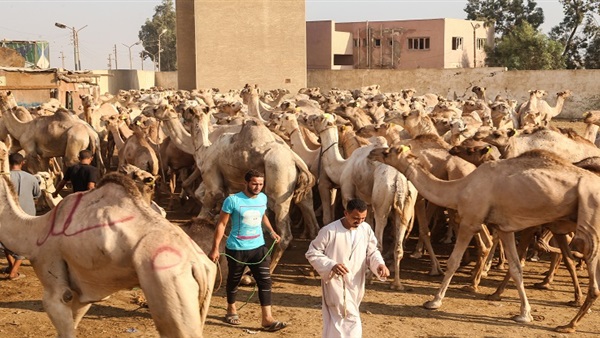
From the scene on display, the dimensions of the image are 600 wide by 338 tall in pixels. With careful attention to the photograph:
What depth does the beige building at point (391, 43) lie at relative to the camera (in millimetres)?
56569

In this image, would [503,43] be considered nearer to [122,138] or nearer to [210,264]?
[122,138]

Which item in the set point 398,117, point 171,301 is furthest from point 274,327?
point 398,117

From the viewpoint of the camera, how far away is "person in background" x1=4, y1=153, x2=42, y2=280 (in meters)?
10.0

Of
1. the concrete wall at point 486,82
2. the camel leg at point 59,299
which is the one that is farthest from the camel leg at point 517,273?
the concrete wall at point 486,82

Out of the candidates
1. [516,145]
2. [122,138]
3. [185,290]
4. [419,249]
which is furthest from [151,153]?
[185,290]

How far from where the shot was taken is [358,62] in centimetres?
5894

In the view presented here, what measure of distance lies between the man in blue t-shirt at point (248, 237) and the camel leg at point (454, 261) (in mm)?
1947

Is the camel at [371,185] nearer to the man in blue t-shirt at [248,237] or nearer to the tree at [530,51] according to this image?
the man in blue t-shirt at [248,237]

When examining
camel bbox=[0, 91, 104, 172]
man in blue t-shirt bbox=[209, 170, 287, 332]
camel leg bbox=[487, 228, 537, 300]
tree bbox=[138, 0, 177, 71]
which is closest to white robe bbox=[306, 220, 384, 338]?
man in blue t-shirt bbox=[209, 170, 287, 332]

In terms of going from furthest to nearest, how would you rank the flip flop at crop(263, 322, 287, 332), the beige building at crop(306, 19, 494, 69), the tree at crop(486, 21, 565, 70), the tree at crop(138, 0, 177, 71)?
the tree at crop(138, 0, 177, 71), the beige building at crop(306, 19, 494, 69), the tree at crop(486, 21, 565, 70), the flip flop at crop(263, 322, 287, 332)

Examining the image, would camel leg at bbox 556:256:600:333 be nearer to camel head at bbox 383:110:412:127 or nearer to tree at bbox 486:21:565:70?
camel head at bbox 383:110:412:127

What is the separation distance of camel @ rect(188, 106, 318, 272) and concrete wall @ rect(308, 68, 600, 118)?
3091 centimetres

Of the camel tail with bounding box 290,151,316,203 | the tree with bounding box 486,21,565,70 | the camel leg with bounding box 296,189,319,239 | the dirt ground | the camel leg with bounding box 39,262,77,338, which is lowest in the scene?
the dirt ground

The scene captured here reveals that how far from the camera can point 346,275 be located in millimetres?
6301
